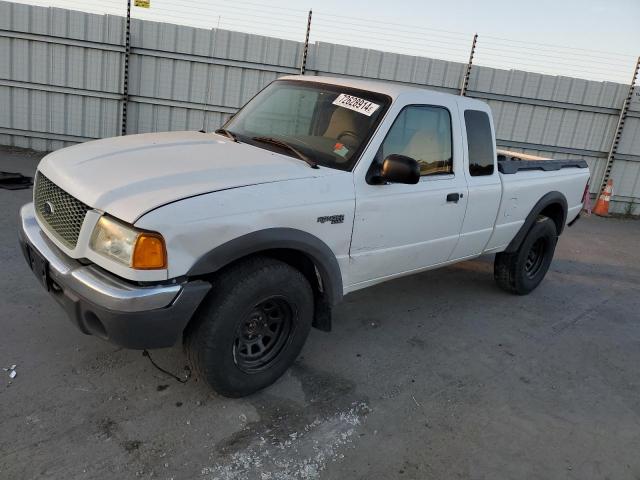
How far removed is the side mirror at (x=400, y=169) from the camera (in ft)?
10.6

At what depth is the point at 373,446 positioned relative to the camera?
2.92m

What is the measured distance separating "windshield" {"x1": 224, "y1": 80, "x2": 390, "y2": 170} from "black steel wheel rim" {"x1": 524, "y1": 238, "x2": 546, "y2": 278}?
2895 mm

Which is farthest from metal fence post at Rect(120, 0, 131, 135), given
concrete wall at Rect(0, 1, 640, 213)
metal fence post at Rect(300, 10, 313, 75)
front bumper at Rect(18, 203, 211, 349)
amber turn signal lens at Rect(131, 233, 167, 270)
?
amber turn signal lens at Rect(131, 233, 167, 270)

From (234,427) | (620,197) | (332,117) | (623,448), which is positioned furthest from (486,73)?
(234,427)

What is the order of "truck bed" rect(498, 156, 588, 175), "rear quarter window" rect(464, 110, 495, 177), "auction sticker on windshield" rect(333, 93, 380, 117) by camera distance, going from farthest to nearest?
"truck bed" rect(498, 156, 588, 175) → "rear quarter window" rect(464, 110, 495, 177) → "auction sticker on windshield" rect(333, 93, 380, 117)

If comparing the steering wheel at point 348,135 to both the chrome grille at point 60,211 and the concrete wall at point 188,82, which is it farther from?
the concrete wall at point 188,82

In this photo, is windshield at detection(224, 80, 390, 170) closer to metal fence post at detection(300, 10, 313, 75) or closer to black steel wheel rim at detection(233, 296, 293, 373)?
black steel wheel rim at detection(233, 296, 293, 373)

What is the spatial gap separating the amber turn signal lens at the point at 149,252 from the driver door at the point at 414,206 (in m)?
1.31

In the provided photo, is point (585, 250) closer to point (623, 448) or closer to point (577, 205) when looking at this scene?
point (577, 205)

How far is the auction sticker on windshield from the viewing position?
363 centimetres

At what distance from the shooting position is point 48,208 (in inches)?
123

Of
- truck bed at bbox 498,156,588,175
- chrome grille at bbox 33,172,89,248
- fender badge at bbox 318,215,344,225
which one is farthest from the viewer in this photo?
truck bed at bbox 498,156,588,175

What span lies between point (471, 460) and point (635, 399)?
1.64m

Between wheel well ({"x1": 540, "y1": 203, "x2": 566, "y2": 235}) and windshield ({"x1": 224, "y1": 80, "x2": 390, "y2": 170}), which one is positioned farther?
A: wheel well ({"x1": 540, "y1": 203, "x2": 566, "y2": 235})
